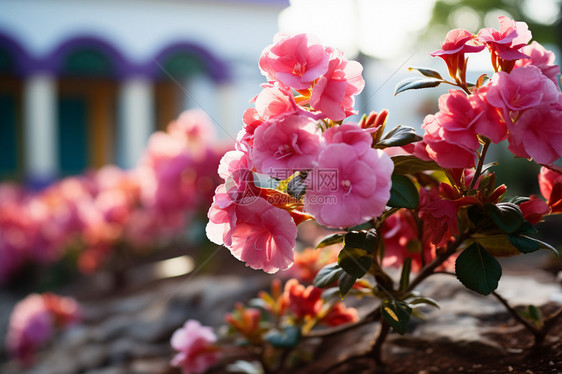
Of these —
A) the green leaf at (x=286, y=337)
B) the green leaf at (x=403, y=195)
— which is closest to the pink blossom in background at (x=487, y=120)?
the green leaf at (x=403, y=195)

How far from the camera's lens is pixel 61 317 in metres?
2.04

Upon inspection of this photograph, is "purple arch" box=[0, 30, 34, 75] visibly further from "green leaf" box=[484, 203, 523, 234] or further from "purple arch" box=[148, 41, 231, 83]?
"green leaf" box=[484, 203, 523, 234]

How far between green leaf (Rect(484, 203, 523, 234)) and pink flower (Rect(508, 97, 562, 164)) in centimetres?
8

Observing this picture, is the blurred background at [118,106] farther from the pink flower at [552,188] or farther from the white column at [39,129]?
the pink flower at [552,188]

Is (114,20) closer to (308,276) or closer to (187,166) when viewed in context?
(187,166)

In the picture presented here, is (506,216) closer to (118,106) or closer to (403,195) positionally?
(403,195)

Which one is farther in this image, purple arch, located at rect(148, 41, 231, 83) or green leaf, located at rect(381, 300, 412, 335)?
purple arch, located at rect(148, 41, 231, 83)

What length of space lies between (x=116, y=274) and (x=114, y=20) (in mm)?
5031

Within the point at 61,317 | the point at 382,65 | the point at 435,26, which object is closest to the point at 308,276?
the point at 61,317

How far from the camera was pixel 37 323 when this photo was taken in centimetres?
191

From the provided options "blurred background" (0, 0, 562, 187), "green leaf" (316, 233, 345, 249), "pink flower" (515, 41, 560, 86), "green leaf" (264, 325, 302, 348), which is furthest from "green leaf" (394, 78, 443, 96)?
"blurred background" (0, 0, 562, 187)

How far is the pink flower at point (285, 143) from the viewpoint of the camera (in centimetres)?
56

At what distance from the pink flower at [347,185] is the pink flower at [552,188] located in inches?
13.6

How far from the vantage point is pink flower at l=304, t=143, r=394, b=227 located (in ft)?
1.72
